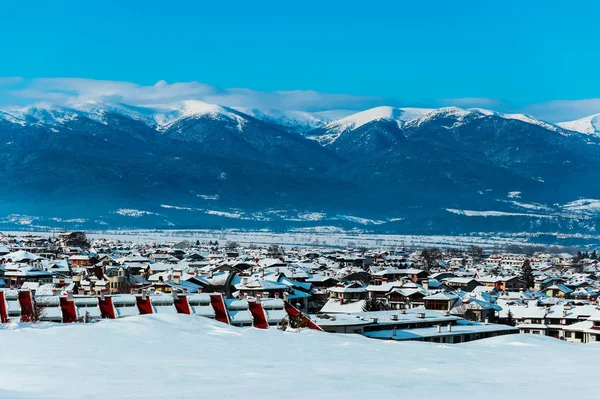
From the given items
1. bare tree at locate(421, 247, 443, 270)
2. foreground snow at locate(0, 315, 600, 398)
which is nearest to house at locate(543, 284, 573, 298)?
bare tree at locate(421, 247, 443, 270)

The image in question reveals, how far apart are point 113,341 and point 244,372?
3.30m

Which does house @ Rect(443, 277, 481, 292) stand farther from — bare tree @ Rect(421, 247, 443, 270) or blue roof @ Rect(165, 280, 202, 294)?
blue roof @ Rect(165, 280, 202, 294)

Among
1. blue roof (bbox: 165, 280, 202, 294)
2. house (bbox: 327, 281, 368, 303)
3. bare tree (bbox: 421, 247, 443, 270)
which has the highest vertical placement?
bare tree (bbox: 421, 247, 443, 270)

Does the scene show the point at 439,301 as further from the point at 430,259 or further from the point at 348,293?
the point at 430,259

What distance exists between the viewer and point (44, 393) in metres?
11.0

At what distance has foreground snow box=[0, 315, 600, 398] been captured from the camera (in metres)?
11.6

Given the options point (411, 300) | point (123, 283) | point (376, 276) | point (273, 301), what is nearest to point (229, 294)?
Result: point (123, 283)

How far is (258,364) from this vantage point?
45.7 ft

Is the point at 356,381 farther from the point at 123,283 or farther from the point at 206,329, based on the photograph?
the point at 123,283

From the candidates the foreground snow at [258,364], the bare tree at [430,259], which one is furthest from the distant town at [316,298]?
the foreground snow at [258,364]

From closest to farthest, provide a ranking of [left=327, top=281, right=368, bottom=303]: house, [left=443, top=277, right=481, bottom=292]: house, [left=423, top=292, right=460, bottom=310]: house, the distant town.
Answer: the distant town → [left=423, top=292, right=460, bottom=310]: house → [left=327, top=281, right=368, bottom=303]: house → [left=443, top=277, right=481, bottom=292]: house

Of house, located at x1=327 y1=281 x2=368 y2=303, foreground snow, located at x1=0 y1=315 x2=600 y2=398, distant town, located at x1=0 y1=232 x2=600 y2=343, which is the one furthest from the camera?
house, located at x1=327 y1=281 x2=368 y2=303

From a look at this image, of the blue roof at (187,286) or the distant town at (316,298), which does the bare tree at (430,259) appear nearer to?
the distant town at (316,298)

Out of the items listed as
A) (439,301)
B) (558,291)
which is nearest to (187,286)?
(439,301)
